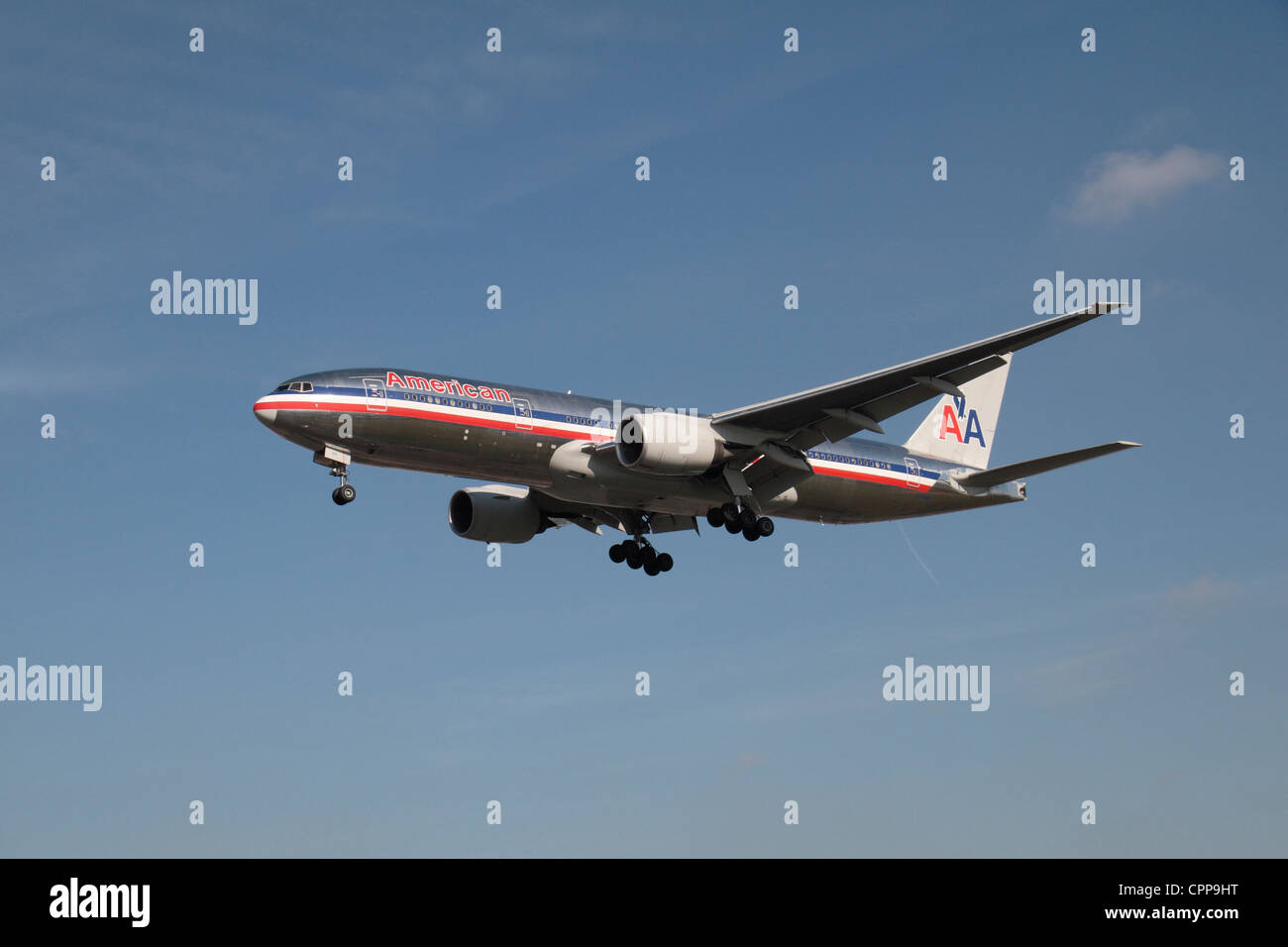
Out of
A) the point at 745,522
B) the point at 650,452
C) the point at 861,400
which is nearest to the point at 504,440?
the point at 650,452

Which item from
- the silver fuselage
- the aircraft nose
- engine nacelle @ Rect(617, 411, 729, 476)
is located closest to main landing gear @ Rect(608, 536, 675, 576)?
the silver fuselage

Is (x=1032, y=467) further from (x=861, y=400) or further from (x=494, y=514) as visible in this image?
(x=494, y=514)

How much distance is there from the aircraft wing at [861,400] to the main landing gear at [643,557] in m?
8.14

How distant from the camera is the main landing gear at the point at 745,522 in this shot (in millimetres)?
45281

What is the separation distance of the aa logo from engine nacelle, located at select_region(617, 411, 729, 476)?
45.6ft

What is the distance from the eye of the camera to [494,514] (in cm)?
4959

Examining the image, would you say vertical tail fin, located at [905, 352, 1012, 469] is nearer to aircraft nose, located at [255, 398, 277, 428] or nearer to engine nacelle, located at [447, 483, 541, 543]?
engine nacelle, located at [447, 483, 541, 543]

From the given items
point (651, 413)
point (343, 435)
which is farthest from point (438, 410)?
point (651, 413)

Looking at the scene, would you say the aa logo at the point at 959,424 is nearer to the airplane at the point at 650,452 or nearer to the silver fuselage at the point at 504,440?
the airplane at the point at 650,452

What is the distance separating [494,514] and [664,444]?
10099 millimetres

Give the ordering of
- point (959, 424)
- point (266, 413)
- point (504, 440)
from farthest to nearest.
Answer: point (959, 424) < point (504, 440) < point (266, 413)

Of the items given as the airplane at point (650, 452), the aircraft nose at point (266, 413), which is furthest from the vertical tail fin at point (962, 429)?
the aircraft nose at point (266, 413)
